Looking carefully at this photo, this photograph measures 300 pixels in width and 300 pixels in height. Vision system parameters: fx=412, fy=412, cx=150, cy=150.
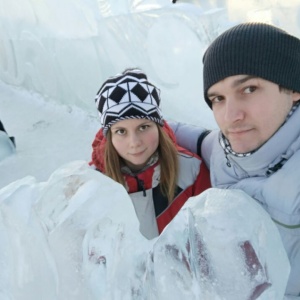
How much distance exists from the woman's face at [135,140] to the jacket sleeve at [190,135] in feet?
0.44

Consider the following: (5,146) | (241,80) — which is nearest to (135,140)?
(241,80)

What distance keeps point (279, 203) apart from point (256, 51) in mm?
344

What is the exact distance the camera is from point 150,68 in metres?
3.13

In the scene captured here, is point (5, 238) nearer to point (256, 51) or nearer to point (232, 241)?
point (232, 241)

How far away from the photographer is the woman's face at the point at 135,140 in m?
1.46

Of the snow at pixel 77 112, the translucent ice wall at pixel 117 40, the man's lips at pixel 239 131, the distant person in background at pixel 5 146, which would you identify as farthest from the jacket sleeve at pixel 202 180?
the distant person in background at pixel 5 146

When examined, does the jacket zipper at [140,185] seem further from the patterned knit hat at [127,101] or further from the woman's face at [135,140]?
the patterned knit hat at [127,101]

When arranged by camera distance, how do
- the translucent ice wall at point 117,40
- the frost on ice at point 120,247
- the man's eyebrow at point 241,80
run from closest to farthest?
the frost on ice at point 120,247 → the man's eyebrow at point 241,80 → the translucent ice wall at point 117,40

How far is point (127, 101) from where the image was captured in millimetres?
1479

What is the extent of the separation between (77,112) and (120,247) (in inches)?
141

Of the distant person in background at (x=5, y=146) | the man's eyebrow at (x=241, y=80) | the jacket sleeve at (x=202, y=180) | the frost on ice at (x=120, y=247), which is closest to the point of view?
the frost on ice at (x=120, y=247)

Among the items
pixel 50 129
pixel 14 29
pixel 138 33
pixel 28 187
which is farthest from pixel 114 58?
pixel 28 187

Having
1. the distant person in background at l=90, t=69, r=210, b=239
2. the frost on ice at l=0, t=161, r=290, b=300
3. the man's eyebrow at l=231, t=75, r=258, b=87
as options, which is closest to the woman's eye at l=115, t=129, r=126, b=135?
the distant person in background at l=90, t=69, r=210, b=239

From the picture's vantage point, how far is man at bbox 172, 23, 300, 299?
80cm
